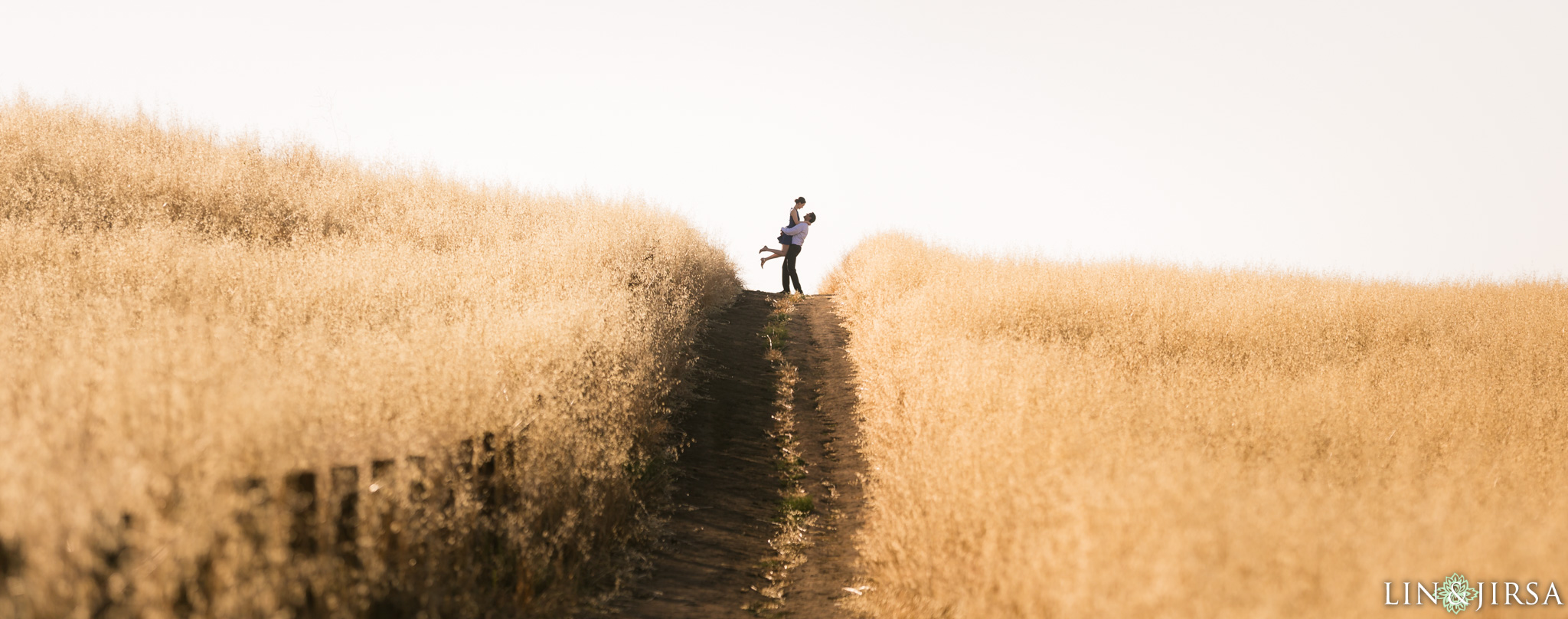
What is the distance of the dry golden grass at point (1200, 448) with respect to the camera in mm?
3275

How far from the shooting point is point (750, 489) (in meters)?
7.60

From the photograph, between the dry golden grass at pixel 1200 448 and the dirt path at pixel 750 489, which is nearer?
the dry golden grass at pixel 1200 448

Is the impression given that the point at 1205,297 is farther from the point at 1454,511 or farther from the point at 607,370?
the point at 607,370

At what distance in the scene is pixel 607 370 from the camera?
7.64 meters

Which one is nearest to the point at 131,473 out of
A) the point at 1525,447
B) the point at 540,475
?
the point at 540,475

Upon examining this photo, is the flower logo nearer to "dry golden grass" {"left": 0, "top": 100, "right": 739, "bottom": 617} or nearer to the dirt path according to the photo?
the dirt path

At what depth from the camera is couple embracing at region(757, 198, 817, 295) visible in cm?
1759

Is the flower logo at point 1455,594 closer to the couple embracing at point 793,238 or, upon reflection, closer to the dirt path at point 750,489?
the dirt path at point 750,489

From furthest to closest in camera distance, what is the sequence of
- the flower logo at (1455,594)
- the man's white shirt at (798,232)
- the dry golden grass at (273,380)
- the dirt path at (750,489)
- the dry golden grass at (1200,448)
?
the man's white shirt at (798,232) < the dirt path at (750,489) < the dry golden grass at (1200,448) < the flower logo at (1455,594) < the dry golden grass at (273,380)

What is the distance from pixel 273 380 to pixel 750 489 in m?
4.55

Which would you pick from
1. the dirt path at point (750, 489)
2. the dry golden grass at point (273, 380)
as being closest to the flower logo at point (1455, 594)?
the dirt path at point (750, 489)

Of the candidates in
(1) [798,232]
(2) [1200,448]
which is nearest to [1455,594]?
(2) [1200,448]

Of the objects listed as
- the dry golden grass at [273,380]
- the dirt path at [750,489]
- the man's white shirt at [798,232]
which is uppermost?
the man's white shirt at [798,232]

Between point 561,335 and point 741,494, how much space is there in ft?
8.35
